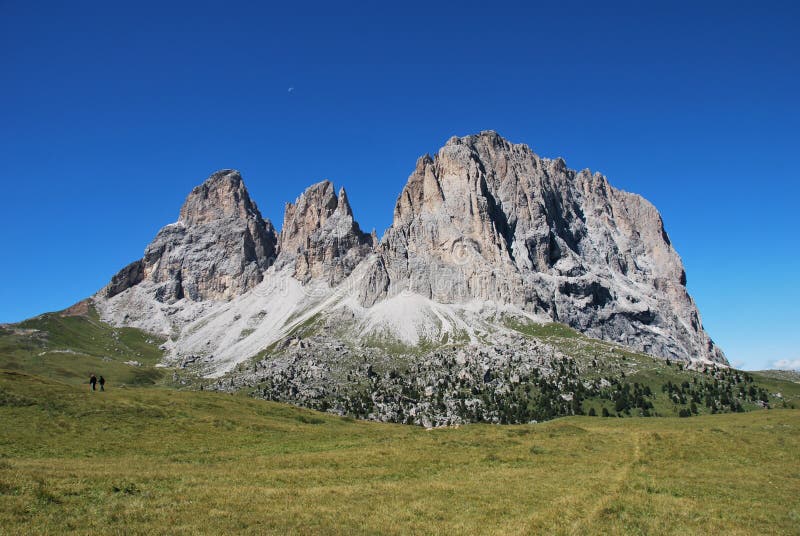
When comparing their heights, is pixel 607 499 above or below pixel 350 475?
below

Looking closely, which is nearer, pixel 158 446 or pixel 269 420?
pixel 158 446

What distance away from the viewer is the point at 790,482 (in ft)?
109

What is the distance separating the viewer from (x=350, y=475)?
32312mm

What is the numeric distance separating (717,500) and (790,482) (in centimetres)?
883

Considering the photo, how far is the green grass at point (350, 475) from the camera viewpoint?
2202 cm

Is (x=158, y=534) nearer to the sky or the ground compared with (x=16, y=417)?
nearer to the ground

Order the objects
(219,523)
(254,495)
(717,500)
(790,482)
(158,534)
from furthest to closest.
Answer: (790,482), (717,500), (254,495), (219,523), (158,534)

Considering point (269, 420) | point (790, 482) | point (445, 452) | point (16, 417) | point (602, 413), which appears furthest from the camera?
point (602, 413)

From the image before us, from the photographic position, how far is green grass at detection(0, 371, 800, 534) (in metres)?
22.0

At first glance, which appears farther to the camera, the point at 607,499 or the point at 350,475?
the point at 350,475

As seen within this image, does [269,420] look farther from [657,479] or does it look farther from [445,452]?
[657,479]

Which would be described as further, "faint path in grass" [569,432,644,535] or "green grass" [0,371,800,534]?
Result: "faint path in grass" [569,432,644,535]

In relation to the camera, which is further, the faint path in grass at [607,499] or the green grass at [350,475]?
the faint path in grass at [607,499]

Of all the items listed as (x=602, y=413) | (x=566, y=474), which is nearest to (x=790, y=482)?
(x=566, y=474)
